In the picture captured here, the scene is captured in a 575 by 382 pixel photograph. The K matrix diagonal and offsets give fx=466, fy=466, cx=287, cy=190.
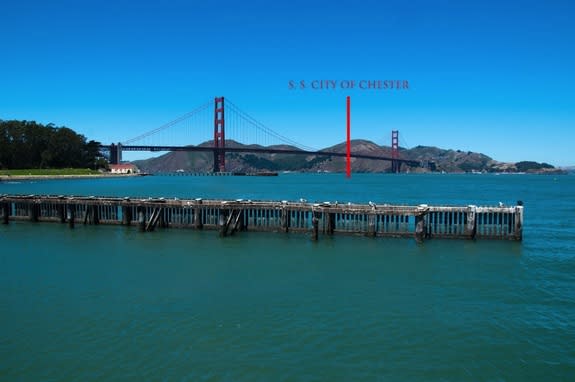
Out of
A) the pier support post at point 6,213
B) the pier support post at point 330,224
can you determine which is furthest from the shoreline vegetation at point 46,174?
the pier support post at point 330,224

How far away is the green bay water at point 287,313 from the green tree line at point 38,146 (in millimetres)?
120173

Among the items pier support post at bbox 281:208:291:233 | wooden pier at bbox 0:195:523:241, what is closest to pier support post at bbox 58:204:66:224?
wooden pier at bbox 0:195:523:241

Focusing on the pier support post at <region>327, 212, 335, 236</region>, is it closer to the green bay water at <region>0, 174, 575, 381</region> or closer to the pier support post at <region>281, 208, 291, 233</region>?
the pier support post at <region>281, 208, 291, 233</region>

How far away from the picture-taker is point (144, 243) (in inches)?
1201

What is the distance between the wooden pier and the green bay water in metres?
3.03

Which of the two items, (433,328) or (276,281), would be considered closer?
(433,328)

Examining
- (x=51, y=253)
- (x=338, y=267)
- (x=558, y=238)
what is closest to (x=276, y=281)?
(x=338, y=267)

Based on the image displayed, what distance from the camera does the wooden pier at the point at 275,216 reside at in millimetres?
30844

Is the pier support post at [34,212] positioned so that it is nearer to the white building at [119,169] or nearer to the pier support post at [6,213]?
the pier support post at [6,213]

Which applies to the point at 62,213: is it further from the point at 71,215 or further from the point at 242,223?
the point at 242,223

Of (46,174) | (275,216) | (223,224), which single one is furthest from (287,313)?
(46,174)

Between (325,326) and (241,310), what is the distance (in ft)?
10.6

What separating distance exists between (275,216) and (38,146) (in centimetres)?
13135

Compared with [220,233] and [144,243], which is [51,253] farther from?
[220,233]
